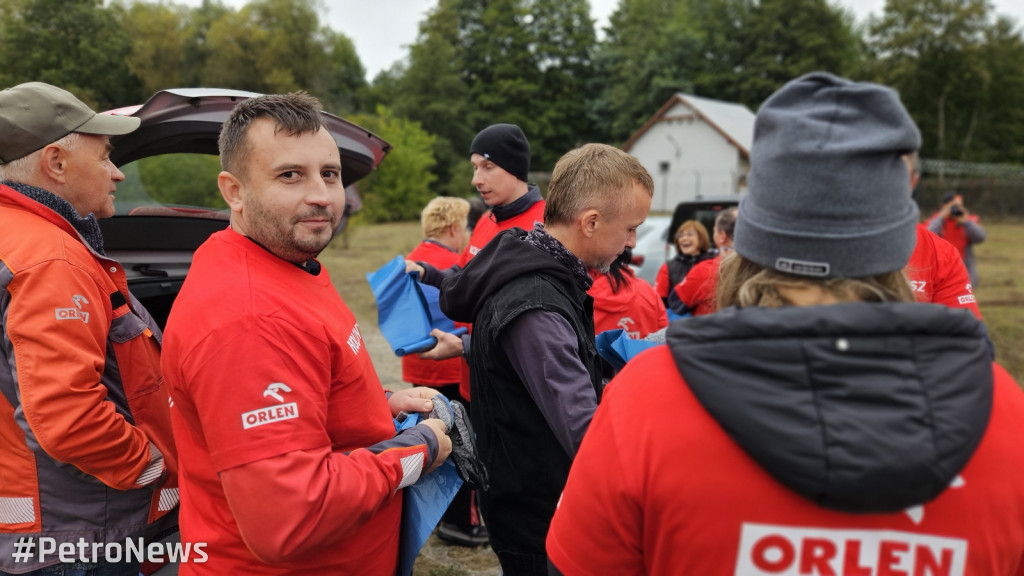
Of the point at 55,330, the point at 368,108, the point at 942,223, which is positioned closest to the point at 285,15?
the point at 368,108

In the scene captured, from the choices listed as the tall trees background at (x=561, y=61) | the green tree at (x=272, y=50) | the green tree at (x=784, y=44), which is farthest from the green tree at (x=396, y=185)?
the green tree at (x=784, y=44)

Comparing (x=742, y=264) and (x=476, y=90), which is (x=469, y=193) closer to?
(x=476, y=90)

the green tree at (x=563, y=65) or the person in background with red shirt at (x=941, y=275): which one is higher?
the green tree at (x=563, y=65)

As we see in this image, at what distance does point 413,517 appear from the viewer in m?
1.81

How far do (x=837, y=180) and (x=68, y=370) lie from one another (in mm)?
1982

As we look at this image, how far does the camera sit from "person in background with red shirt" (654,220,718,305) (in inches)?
213

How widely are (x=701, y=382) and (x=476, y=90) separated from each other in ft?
185

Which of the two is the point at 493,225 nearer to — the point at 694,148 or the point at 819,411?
the point at 819,411

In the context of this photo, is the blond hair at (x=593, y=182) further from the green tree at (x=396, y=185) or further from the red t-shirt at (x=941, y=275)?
the green tree at (x=396, y=185)

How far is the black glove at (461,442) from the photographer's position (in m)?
1.90

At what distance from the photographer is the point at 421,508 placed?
1.81 m

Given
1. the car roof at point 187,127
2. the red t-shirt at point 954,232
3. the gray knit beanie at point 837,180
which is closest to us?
the gray knit beanie at point 837,180

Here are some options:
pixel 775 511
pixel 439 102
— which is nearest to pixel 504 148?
pixel 775 511

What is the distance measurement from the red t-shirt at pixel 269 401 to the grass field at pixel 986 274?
7.65 metres
